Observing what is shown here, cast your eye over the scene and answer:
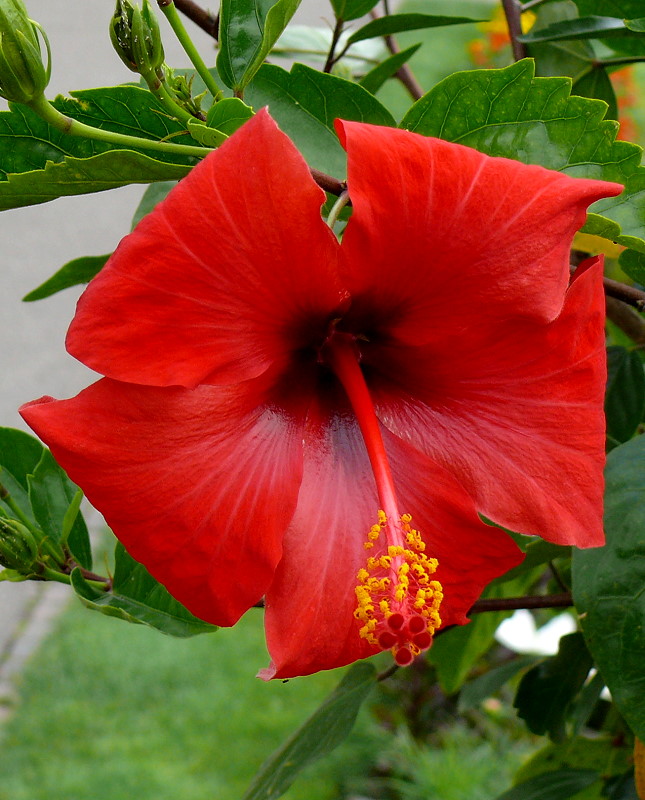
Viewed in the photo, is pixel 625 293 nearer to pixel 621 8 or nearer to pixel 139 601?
pixel 621 8

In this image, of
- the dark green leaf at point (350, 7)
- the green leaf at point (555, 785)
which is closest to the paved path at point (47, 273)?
the green leaf at point (555, 785)

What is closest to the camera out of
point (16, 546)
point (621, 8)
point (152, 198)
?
point (16, 546)

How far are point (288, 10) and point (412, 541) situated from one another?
39cm

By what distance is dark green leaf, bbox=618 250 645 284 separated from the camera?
769mm

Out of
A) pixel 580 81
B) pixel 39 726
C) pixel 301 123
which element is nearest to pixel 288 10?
pixel 301 123

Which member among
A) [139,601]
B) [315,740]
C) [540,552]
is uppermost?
[139,601]

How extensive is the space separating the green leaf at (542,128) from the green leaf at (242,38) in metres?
0.12

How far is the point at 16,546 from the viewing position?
2.63 feet

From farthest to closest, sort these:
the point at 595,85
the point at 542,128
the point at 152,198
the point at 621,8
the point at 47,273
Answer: the point at 47,273 → the point at 595,85 → the point at 152,198 → the point at 621,8 → the point at 542,128

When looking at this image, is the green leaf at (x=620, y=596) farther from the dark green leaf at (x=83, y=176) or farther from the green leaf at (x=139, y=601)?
the dark green leaf at (x=83, y=176)

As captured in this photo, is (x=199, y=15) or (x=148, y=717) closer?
(x=199, y=15)

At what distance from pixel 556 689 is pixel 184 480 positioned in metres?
0.67

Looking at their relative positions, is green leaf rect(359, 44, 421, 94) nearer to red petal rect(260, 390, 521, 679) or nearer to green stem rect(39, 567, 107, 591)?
red petal rect(260, 390, 521, 679)

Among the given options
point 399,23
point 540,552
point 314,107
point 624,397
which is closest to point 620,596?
point 540,552
